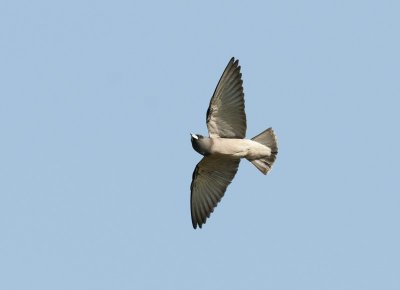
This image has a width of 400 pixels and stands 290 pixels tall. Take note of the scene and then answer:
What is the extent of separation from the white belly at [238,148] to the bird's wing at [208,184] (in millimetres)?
640

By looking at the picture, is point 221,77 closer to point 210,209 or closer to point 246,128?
point 246,128

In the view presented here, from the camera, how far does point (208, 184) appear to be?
20016 mm

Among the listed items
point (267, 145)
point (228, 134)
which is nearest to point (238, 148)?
point (228, 134)

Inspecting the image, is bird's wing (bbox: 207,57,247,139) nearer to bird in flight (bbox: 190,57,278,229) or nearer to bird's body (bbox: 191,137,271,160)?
bird in flight (bbox: 190,57,278,229)

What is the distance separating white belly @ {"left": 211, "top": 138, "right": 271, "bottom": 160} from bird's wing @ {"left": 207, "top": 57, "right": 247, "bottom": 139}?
0.76ft

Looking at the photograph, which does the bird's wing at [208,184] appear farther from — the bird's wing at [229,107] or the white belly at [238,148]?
the bird's wing at [229,107]

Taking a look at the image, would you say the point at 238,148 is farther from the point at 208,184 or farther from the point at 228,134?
the point at 208,184

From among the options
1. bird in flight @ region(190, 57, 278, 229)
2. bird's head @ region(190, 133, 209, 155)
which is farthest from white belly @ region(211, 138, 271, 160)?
bird's head @ region(190, 133, 209, 155)

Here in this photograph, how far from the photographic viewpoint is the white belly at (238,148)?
1873cm

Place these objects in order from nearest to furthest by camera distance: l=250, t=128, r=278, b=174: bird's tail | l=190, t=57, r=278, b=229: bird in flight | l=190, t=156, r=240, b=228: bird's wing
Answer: l=190, t=57, r=278, b=229: bird in flight, l=190, t=156, r=240, b=228: bird's wing, l=250, t=128, r=278, b=174: bird's tail

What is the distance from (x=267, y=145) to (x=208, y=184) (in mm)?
1579

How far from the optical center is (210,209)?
20.0 meters

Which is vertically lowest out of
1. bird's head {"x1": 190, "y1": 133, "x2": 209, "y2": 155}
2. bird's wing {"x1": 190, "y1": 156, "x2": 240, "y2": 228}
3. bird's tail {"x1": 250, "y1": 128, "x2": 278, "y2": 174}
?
bird's wing {"x1": 190, "y1": 156, "x2": 240, "y2": 228}

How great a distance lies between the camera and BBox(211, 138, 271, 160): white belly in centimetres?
1873
